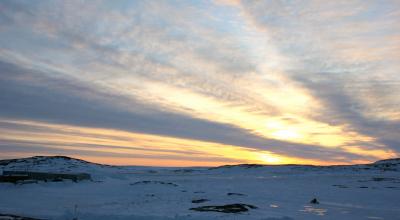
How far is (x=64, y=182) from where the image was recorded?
40.3 metres

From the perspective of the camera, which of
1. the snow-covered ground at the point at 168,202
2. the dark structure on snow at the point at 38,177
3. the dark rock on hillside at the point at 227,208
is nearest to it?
the snow-covered ground at the point at 168,202

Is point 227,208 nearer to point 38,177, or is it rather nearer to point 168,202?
point 168,202

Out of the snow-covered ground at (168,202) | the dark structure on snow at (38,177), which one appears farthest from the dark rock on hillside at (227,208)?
the dark structure on snow at (38,177)

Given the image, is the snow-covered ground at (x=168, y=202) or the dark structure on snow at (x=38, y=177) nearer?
the snow-covered ground at (x=168, y=202)

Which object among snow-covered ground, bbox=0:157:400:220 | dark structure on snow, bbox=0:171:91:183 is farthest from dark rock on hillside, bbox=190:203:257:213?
dark structure on snow, bbox=0:171:91:183

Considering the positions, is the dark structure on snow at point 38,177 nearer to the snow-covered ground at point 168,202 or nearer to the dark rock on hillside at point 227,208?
the snow-covered ground at point 168,202

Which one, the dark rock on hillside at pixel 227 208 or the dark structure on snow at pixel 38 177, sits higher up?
the dark structure on snow at pixel 38 177

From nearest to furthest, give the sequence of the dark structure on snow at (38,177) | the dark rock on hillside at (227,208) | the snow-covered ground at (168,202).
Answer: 1. the snow-covered ground at (168,202)
2. the dark rock on hillside at (227,208)
3. the dark structure on snow at (38,177)

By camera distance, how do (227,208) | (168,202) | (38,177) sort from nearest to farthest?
(227,208) < (168,202) < (38,177)

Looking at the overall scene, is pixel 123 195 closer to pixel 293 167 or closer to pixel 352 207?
pixel 352 207

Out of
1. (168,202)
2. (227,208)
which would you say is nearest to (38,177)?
(168,202)

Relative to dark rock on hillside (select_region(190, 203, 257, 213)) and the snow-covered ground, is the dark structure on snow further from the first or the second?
dark rock on hillside (select_region(190, 203, 257, 213))

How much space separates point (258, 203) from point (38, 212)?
529 inches

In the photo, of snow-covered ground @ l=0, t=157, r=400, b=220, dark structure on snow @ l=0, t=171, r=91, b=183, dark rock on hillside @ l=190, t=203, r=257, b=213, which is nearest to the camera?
snow-covered ground @ l=0, t=157, r=400, b=220
